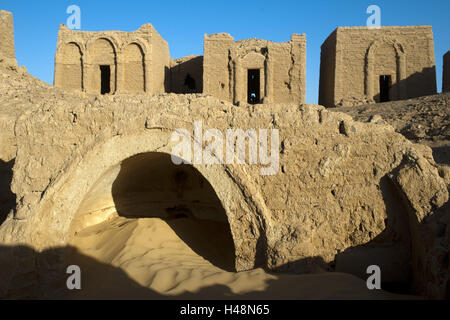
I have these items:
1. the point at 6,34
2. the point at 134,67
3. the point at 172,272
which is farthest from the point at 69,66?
the point at 172,272

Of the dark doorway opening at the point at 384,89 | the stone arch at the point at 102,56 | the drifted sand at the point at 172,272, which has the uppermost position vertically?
the stone arch at the point at 102,56

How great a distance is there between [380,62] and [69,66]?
1449 centimetres

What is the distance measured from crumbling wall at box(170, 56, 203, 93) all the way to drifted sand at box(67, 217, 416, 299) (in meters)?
11.6

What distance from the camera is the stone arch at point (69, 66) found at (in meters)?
14.5

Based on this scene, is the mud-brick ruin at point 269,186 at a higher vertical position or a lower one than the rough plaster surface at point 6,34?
lower

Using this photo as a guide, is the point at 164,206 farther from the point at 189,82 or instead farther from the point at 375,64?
the point at 375,64

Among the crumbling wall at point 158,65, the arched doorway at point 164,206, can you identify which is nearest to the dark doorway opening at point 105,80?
the crumbling wall at point 158,65

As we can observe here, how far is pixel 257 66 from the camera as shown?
13.5 metres

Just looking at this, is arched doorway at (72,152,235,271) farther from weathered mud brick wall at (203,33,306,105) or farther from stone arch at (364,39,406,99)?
stone arch at (364,39,406,99)

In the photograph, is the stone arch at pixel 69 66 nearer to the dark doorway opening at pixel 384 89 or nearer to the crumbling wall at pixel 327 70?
the crumbling wall at pixel 327 70

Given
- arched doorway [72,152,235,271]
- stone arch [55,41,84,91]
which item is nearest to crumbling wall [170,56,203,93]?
stone arch [55,41,84,91]

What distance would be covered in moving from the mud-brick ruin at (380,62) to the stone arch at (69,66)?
39.1ft
